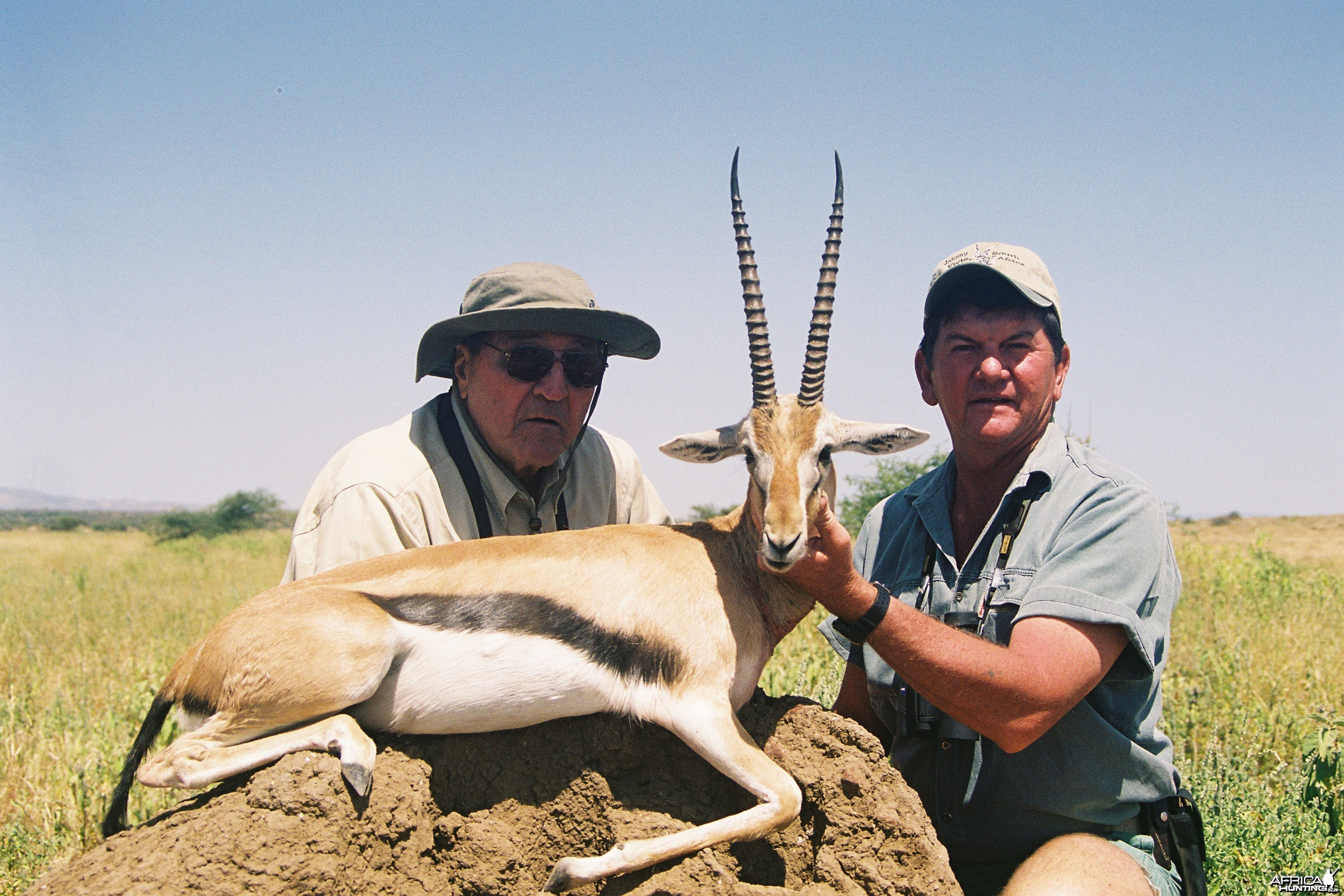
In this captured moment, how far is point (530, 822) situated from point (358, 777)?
2.38ft

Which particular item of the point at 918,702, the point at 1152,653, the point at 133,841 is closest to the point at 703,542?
the point at 918,702

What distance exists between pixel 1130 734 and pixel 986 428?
1.42 metres

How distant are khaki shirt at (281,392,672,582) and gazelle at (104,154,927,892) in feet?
2.76

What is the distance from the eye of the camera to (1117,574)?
362 centimetres

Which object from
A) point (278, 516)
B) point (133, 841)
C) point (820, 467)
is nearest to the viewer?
point (133, 841)

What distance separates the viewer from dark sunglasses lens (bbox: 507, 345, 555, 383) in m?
5.16

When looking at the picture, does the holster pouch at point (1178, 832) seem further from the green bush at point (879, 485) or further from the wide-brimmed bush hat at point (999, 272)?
the green bush at point (879, 485)

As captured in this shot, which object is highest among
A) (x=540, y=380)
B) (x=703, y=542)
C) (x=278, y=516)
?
(x=540, y=380)

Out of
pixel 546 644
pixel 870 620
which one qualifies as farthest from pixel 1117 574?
pixel 546 644

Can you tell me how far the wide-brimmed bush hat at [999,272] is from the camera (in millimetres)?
4102

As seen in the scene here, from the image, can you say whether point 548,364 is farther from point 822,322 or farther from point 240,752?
point 240,752

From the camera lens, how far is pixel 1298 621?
9.42 m

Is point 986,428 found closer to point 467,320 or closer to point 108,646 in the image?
point 467,320

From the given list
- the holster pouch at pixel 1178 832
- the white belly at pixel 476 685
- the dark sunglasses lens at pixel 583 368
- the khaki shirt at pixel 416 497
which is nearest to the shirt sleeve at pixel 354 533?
the khaki shirt at pixel 416 497
